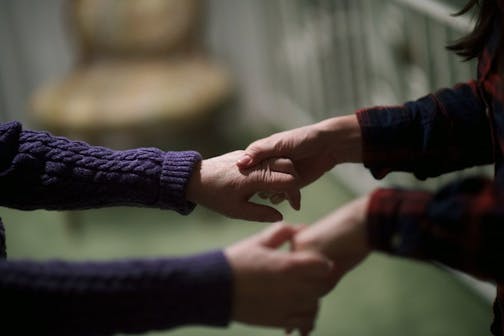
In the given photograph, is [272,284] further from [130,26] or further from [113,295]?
[130,26]

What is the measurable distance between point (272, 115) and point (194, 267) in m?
2.07

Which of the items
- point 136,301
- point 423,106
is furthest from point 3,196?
point 423,106

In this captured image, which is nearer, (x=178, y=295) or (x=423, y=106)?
(x=178, y=295)

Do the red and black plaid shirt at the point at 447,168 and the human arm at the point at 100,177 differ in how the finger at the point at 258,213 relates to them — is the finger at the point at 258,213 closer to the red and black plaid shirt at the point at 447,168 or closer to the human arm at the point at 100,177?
the human arm at the point at 100,177

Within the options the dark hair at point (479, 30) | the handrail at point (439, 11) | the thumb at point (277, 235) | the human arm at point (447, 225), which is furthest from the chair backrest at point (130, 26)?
the human arm at point (447, 225)

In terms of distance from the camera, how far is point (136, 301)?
79cm

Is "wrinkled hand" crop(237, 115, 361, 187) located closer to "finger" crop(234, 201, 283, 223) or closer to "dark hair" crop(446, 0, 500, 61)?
"finger" crop(234, 201, 283, 223)

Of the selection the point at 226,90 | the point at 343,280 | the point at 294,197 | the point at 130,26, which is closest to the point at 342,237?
the point at 294,197

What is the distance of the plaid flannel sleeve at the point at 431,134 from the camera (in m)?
1.02

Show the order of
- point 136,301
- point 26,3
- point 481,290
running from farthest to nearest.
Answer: point 26,3, point 481,290, point 136,301

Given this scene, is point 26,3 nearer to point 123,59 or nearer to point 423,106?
point 123,59

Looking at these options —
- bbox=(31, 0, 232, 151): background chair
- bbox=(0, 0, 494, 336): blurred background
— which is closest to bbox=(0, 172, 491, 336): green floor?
bbox=(0, 0, 494, 336): blurred background

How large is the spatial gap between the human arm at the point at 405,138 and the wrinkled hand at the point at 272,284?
0.60 feet

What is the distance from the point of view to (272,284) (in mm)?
844
